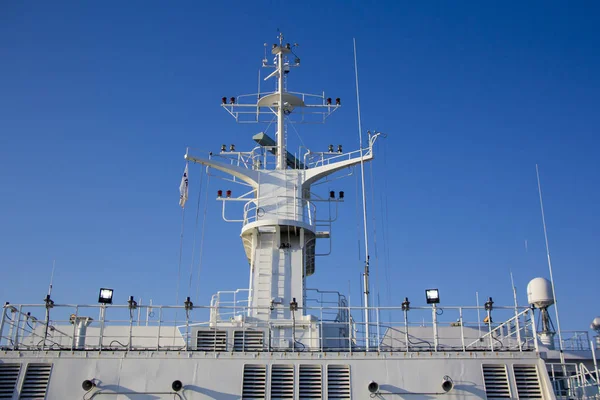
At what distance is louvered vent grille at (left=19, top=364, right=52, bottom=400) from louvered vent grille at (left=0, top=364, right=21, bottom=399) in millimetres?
292

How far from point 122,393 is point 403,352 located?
28.5 ft

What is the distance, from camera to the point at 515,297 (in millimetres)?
22172

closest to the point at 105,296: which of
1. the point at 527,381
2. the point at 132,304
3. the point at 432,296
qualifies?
the point at 132,304

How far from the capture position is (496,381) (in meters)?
18.9

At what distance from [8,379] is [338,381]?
10065 mm

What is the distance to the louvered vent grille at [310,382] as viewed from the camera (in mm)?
18469

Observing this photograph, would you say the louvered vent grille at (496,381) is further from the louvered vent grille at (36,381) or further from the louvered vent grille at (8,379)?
the louvered vent grille at (8,379)

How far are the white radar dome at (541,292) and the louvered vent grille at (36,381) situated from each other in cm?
1990

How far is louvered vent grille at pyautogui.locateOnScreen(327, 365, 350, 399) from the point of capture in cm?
1848

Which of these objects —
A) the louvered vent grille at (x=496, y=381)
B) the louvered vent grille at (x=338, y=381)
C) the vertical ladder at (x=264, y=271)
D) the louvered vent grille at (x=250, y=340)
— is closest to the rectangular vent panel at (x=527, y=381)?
the louvered vent grille at (x=496, y=381)

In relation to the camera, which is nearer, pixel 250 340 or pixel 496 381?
pixel 496 381

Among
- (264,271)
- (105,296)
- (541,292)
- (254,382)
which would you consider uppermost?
(264,271)

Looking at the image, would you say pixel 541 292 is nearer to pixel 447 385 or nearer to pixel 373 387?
pixel 447 385

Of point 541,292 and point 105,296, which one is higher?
point 541,292
